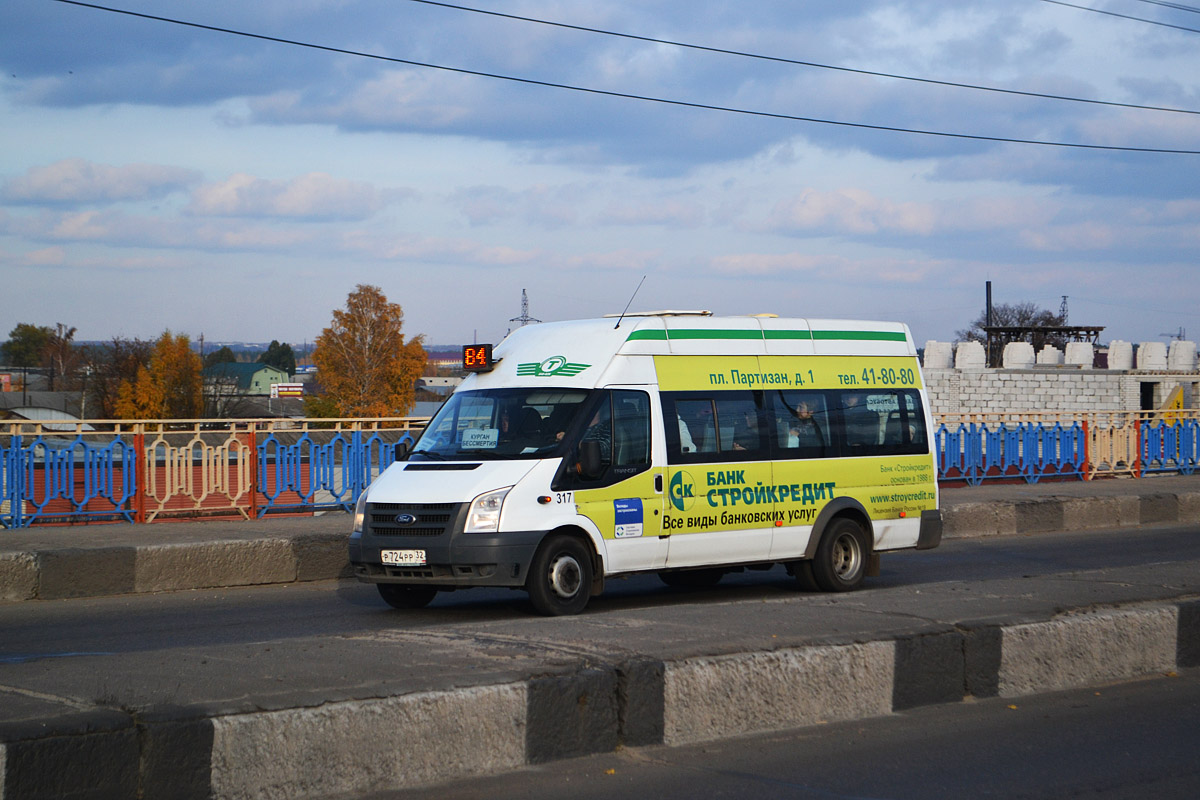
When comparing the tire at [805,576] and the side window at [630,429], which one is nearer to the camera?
the side window at [630,429]

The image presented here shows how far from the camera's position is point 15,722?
160 inches

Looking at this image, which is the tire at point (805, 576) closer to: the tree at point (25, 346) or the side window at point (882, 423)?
the side window at point (882, 423)

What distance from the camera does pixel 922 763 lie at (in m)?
5.43

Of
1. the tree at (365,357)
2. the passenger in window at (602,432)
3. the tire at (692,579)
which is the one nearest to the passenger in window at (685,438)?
the passenger in window at (602,432)

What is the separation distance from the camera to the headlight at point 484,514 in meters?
8.67

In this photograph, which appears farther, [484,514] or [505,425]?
[505,425]

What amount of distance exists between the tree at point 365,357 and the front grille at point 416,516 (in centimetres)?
8819

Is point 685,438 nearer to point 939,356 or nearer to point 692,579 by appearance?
point 692,579

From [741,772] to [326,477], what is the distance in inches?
425

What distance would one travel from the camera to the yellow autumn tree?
9469 centimetres

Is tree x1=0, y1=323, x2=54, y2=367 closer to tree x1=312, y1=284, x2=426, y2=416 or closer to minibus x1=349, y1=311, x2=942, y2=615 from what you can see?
tree x1=312, y1=284, x2=426, y2=416

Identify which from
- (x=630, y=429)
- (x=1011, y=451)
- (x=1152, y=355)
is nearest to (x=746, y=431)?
(x=630, y=429)

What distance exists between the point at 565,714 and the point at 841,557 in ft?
19.8

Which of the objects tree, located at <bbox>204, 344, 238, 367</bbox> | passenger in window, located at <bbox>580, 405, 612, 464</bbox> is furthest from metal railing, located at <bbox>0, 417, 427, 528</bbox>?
tree, located at <bbox>204, 344, 238, 367</bbox>
